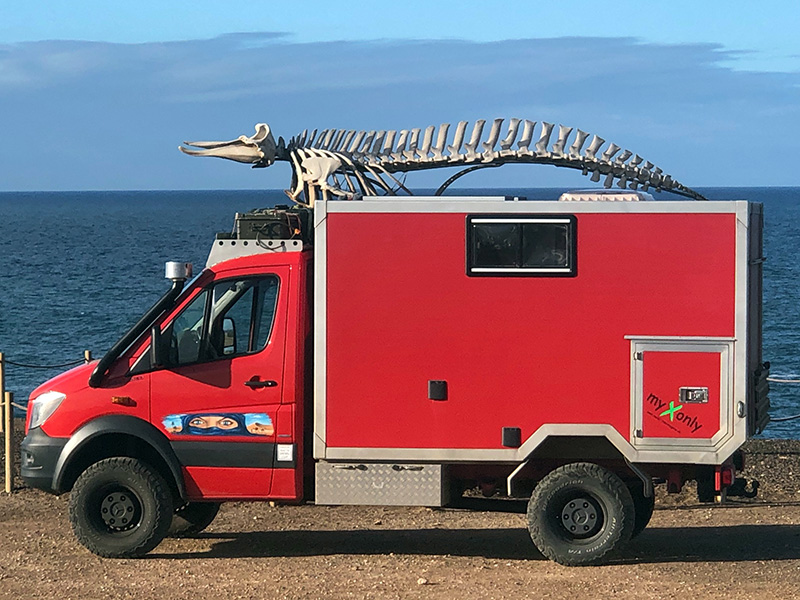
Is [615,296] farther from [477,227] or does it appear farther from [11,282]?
[11,282]

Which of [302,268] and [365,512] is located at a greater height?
[302,268]

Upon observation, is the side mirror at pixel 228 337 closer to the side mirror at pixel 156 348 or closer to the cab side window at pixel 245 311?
the cab side window at pixel 245 311

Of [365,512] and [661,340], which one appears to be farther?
[365,512]

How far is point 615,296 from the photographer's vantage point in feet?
32.4

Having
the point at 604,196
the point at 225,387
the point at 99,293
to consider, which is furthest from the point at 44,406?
the point at 99,293

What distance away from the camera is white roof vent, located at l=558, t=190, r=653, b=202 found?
10.1m

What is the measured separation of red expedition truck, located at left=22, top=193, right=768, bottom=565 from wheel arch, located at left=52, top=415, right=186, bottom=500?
0.02 meters

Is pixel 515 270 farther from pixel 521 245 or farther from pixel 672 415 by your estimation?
pixel 672 415

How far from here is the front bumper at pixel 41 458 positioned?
A: 1038 cm

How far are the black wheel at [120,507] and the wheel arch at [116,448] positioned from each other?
0.44 feet

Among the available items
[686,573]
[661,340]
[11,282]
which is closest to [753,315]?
[661,340]

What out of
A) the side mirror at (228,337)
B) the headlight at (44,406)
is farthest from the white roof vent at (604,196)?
the headlight at (44,406)

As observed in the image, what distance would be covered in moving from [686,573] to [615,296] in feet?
6.96

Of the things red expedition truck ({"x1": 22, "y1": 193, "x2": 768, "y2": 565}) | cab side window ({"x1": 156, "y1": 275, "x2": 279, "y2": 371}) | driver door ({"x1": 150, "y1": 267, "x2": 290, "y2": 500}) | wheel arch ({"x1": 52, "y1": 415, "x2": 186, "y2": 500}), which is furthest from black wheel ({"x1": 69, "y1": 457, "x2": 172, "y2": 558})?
cab side window ({"x1": 156, "y1": 275, "x2": 279, "y2": 371})
